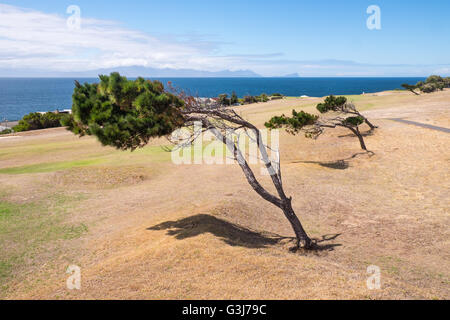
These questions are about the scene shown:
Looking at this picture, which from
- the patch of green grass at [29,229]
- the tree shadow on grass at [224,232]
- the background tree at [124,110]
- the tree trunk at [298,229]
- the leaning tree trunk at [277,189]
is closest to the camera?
the background tree at [124,110]

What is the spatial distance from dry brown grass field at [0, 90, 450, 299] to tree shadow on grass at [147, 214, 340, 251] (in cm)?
9

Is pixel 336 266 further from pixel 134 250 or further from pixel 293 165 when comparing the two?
pixel 293 165

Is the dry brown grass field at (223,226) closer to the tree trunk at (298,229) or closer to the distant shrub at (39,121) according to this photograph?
the tree trunk at (298,229)

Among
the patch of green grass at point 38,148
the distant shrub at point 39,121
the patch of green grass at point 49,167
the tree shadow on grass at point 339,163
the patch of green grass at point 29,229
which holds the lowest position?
the patch of green grass at point 29,229

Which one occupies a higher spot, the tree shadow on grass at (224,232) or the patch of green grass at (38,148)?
the patch of green grass at (38,148)

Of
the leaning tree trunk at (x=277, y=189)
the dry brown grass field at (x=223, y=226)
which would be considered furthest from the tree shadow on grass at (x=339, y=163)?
the leaning tree trunk at (x=277, y=189)

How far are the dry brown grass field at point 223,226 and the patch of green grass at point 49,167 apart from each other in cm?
24

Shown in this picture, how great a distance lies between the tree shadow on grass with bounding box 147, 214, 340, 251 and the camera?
13.7m

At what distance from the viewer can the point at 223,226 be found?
15320 millimetres

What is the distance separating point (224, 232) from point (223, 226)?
80 cm

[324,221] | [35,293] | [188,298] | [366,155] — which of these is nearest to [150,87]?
[188,298]

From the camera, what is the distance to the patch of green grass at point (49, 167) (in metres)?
27.9


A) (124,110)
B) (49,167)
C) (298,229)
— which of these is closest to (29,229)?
(124,110)

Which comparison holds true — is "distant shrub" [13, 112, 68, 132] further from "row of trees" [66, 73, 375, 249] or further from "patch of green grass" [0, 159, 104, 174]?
"row of trees" [66, 73, 375, 249]
